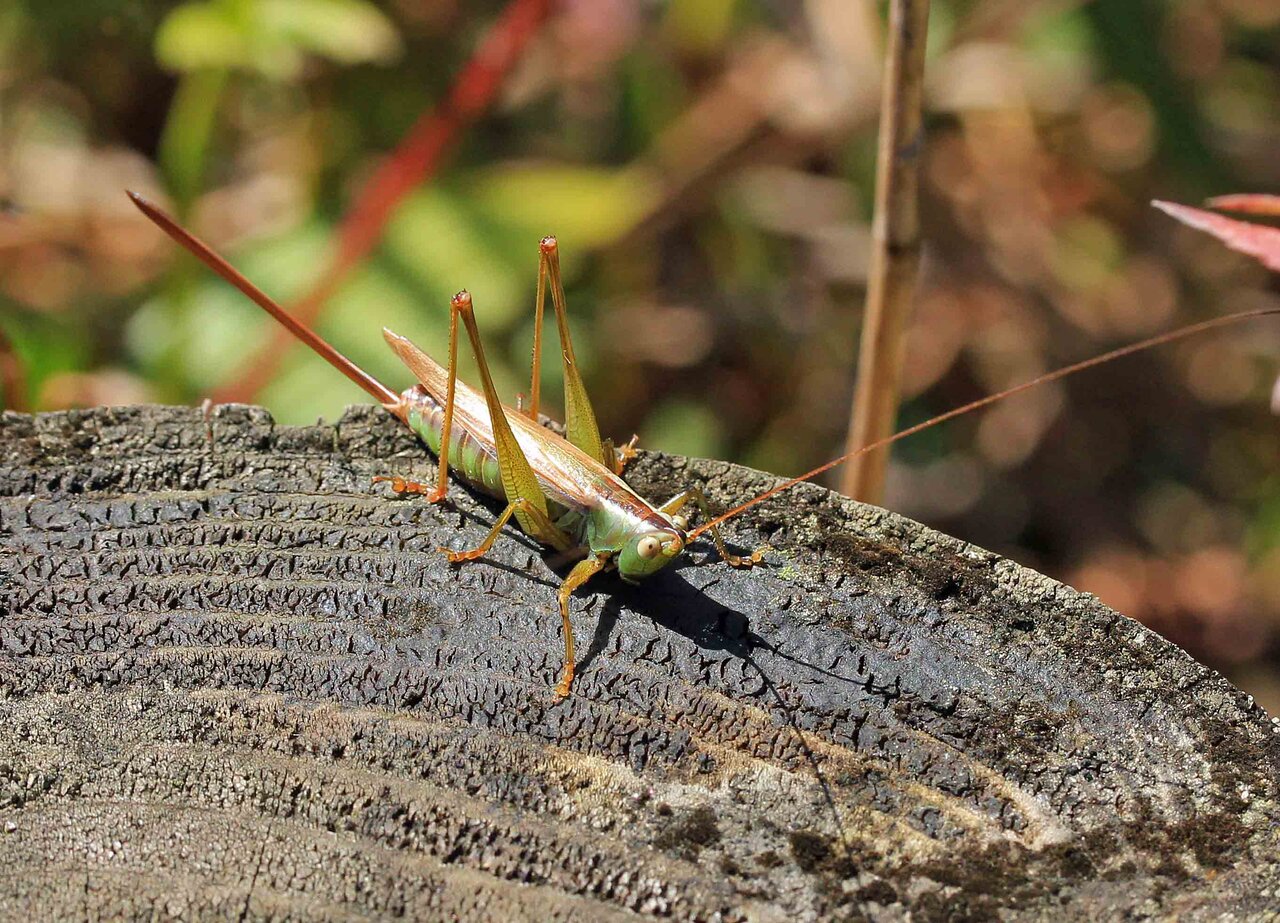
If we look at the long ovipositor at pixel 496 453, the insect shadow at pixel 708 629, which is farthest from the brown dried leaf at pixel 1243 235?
the long ovipositor at pixel 496 453

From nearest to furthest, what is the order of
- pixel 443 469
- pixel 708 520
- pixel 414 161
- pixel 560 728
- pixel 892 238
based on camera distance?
pixel 560 728 < pixel 708 520 < pixel 443 469 < pixel 892 238 < pixel 414 161

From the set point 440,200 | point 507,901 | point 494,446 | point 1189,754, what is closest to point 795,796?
point 507,901

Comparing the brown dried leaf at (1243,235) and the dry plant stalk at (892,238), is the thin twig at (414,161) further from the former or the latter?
the brown dried leaf at (1243,235)

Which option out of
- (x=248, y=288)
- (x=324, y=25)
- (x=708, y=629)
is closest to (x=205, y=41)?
(x=324, y=25)

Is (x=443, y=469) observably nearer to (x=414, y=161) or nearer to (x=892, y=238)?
(x=892, y=238)

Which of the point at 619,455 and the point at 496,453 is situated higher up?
the point at 619,455

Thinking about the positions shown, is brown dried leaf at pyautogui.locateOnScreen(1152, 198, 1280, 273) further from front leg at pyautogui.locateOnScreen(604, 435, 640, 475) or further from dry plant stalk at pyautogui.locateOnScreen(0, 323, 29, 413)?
dry plant stalk at pyautogui.locateOnScreen(0, 323, 29, 413)

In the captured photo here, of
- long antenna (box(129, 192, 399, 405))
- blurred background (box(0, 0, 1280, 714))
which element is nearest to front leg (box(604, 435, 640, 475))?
long antenna (box(129, 192, 399, 405))

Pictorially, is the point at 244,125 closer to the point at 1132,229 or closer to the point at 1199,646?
the point at 1132,229
